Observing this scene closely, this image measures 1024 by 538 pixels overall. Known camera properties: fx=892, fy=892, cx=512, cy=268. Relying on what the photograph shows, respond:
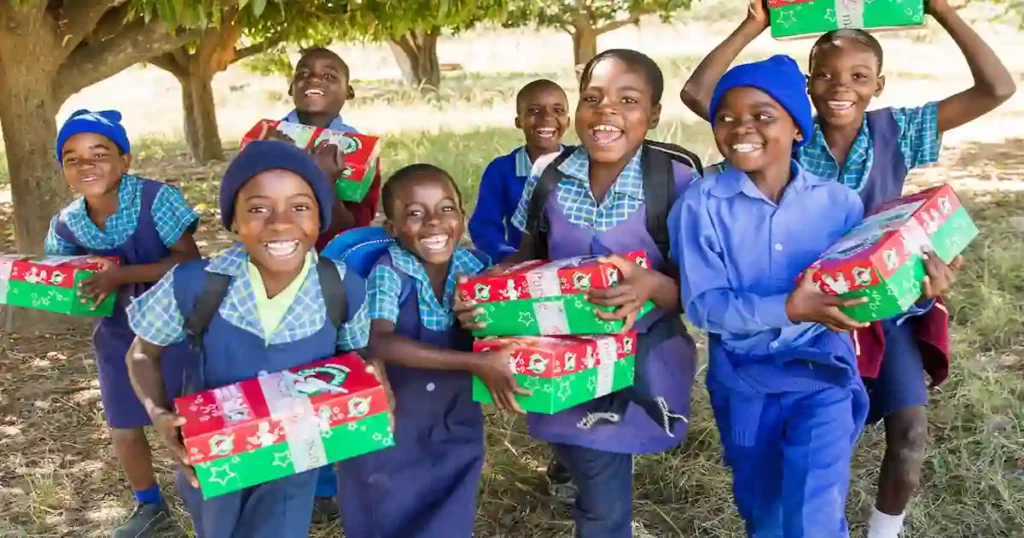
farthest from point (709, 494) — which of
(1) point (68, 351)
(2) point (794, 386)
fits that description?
(1) point (68, 351)

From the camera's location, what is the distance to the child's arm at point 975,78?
8.61 feet

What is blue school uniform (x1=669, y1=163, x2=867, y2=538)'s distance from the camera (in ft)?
7.63

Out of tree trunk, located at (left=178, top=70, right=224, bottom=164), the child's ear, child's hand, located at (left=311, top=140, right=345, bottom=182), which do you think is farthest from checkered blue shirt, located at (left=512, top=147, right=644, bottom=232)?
tree trunk, located at (left=178, top=70, right=224, bottom=164)

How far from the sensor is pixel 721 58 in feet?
9.17

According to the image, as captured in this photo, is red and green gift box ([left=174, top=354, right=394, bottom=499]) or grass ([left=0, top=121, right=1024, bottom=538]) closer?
red and green gift box ([left=174, top=354, right=394, bottom=499])

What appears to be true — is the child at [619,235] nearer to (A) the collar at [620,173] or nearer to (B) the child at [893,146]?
(A) the collar at [620,173]

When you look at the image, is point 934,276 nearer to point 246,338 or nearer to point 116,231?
point 246,338

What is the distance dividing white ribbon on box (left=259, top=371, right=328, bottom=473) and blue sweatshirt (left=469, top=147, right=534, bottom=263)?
1.43 metres

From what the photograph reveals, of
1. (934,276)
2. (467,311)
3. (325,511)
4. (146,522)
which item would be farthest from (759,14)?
(146,522)

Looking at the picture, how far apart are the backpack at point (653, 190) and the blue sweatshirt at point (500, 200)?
2.55ft

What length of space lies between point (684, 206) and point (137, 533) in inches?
88.7

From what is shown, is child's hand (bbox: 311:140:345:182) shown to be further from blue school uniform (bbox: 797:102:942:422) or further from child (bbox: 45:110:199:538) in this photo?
blue school uniform (bbox: 797:102:942:422)

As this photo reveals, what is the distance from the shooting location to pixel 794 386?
2381mm

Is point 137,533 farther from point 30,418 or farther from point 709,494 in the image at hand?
point 709,494
